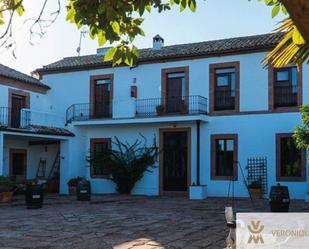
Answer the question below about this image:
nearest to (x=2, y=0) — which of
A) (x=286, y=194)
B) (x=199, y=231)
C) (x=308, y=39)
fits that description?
(x=308, y=39)

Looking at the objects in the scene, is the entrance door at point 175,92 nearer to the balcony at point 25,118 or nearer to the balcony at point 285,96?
the balcony at point 285,96

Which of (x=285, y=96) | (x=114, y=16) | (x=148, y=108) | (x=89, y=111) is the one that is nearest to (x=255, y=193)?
(x=285, y=96)

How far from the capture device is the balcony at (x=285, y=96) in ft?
69.1

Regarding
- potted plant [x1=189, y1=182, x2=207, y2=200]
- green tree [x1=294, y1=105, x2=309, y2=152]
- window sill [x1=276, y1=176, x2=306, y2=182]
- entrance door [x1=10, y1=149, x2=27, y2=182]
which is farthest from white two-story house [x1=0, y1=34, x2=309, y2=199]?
green tree [x1=294, y1=105, x2=309, y2=152]

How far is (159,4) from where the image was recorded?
404 cm

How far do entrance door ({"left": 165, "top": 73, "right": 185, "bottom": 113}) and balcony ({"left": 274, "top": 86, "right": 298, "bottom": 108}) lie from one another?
4.29m

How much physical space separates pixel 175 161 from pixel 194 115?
9.39 ft

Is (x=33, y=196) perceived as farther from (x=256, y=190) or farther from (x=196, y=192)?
(x=256, y=190)

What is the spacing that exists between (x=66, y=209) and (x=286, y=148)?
32.1 ft

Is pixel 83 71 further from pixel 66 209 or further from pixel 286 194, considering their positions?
pixel 286 194

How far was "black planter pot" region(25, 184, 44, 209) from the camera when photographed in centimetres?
1700

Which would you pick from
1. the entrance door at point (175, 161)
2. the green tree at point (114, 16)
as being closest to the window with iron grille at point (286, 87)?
the entrance door at point (175, 161)

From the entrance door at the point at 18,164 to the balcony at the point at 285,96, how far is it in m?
12.7

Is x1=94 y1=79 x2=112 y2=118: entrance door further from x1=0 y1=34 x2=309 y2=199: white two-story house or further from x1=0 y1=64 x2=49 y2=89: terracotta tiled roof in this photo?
x1=0 y1=64 x2=49 y2=89: terracotta tiled roof
